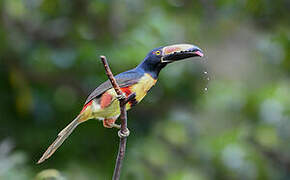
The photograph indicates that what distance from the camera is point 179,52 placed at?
4.41 ft

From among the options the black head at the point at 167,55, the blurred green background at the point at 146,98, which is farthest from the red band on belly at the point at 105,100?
the blurred green background at the point at 146,98

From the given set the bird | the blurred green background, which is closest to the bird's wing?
the bird

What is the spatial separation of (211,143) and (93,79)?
1144 millimetres

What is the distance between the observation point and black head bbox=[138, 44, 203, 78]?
4.31 feet

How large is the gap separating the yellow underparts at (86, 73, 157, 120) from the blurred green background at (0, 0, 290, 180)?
8.54 ft

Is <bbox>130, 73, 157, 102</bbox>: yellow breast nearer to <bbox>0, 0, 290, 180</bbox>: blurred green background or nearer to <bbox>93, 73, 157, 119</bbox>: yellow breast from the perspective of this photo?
<bbox>93, 73, 157, 119</bbox>: yellow breast

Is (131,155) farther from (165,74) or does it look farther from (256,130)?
(256,130)

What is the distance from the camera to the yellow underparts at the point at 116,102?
139 cm

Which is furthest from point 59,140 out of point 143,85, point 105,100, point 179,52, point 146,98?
point 146,98

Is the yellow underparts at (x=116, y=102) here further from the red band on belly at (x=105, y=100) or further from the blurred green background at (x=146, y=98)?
the blurred green background at (x=146, y=98)

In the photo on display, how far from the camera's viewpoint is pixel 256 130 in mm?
4422

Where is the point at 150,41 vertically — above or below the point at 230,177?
above

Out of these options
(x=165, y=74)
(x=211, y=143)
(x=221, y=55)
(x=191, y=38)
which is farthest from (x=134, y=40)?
(x=221, y=55)

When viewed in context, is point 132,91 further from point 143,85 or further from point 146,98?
point 146,98
